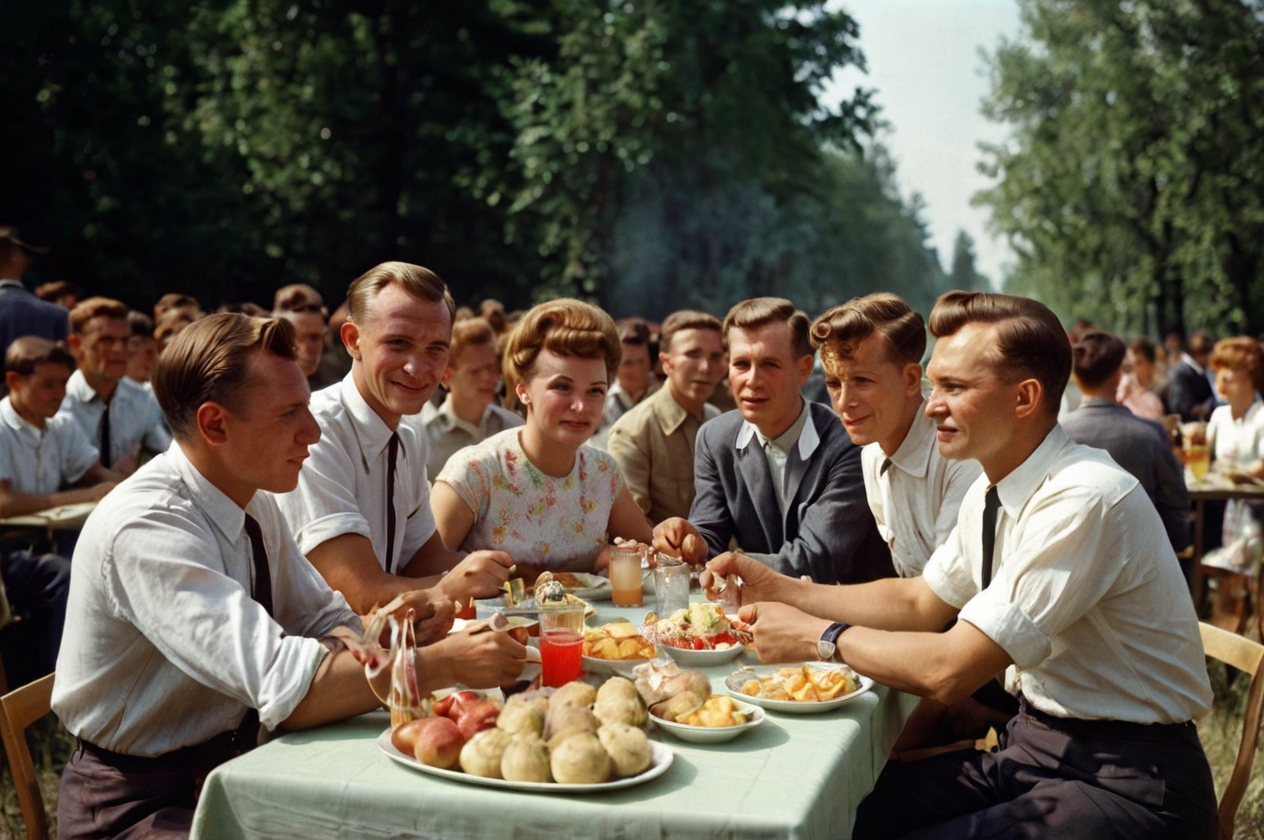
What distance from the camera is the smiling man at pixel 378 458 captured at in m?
3.25

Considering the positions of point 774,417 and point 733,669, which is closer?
point 733,669

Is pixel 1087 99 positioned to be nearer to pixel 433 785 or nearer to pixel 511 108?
pixel 511 108

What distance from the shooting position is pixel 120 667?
2.43 meters

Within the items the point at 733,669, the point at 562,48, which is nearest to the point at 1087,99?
the point at 562,48

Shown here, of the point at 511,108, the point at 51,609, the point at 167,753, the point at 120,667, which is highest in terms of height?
the point at 511,108

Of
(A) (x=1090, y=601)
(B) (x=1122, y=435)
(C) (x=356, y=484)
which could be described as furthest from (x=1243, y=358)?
(C) (x=356, y=484)

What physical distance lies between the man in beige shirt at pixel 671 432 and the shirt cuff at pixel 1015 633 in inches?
128

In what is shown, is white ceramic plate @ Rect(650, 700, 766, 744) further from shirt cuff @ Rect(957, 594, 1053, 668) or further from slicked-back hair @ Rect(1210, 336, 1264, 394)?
slicked-back hair @ Rect(1210, 336, 1264, 394)

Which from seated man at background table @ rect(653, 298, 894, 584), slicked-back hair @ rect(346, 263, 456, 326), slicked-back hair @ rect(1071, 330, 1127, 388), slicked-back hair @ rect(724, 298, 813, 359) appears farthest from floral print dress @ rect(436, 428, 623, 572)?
slicked-back hair @ rect(1071, 330, 1127, 388)

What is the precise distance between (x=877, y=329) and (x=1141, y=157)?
76.7ft

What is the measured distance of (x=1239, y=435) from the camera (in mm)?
8055

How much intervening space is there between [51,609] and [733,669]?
176 inches

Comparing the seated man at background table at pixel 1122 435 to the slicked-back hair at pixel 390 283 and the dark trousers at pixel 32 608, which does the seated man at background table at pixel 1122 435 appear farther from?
the dark trousers at pixel 32 608

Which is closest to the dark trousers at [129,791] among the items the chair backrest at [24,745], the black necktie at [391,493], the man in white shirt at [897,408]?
the chair backrest at [24,745]
